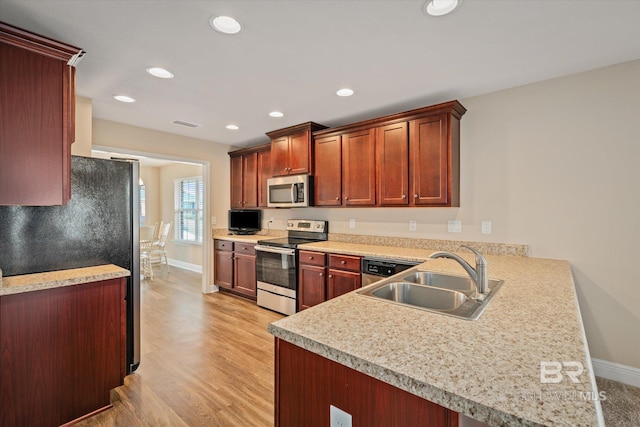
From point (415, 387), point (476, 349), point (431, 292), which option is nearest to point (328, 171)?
point (431, 292)

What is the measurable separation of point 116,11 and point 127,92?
1318mm

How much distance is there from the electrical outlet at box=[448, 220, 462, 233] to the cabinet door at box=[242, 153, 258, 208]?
2865 millimetres

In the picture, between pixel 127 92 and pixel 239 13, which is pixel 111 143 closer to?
pixel 127 92

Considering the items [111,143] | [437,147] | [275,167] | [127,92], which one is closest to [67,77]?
[127,92]

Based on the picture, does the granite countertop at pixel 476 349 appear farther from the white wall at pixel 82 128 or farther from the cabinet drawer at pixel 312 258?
the white wall at pixel 82 128

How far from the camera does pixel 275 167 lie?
4164 mm

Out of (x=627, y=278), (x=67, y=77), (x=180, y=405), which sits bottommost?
(x=180, y=405)

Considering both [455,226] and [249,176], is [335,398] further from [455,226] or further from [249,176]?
[249,176]

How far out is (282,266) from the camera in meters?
3.77

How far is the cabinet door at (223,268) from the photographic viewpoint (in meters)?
4.59

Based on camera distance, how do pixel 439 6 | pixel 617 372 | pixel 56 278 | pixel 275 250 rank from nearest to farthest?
pixel 439 6
pixel 56 278
pixel 617 372
pixel 275 250

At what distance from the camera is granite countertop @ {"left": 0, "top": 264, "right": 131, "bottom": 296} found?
1684 millimetres

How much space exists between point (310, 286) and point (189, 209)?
4492 mm

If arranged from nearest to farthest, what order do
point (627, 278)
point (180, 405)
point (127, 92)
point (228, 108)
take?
point (180, 405)
point (627, 278)
point (127, 92)
point (228, 108)
